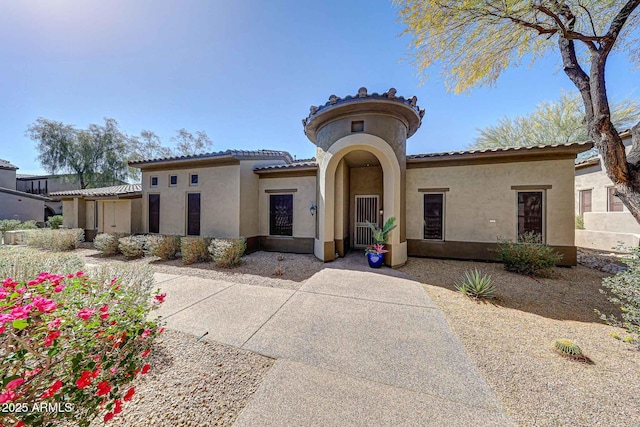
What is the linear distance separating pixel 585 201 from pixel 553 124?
756cm

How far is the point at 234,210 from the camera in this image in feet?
31.3

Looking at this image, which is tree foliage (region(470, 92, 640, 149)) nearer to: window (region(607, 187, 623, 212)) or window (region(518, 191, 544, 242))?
window (region(607, 187, 623, 212))

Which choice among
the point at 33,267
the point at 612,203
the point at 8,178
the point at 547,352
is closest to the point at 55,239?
the point at 33,267

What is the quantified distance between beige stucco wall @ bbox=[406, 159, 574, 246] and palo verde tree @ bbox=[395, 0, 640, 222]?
325 centimetres

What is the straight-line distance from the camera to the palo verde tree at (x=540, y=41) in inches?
185

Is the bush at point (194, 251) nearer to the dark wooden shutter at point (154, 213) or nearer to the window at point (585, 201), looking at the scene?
the dark wooden shutter at point (154, 213)

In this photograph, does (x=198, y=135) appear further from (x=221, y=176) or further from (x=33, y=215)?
(x=221, y=176)

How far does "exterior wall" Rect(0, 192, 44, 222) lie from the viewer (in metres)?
19.4

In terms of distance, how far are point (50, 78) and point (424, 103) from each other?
15510 mm

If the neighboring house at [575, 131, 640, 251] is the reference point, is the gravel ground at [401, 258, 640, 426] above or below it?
below

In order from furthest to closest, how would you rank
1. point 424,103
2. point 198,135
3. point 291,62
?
point 198,135
point 291,62
point 424,103

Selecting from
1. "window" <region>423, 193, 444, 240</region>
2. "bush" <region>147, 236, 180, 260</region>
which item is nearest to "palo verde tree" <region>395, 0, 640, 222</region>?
"window" <region>423, 193, 444, 240</region>

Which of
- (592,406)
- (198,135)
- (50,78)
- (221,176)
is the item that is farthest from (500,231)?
(198,135)

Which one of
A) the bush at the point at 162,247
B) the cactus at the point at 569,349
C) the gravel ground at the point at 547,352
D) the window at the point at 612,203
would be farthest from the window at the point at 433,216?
the bush at the point at 162,247
